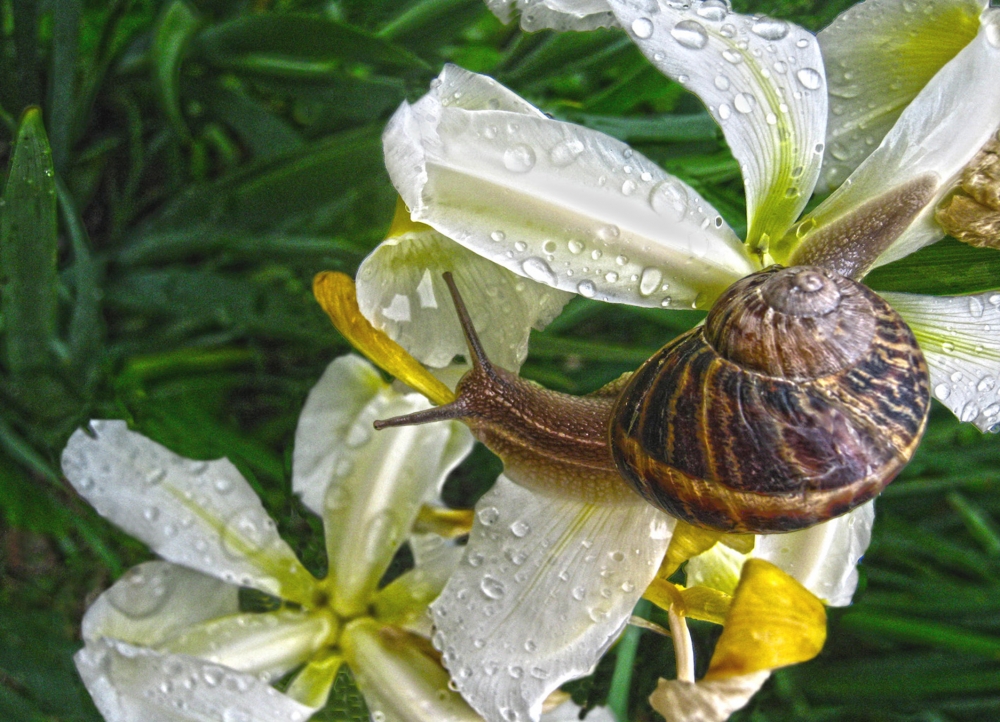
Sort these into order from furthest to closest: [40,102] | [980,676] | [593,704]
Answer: [980,676], [40,102], [593,704]

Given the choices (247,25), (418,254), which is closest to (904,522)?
(418,254)

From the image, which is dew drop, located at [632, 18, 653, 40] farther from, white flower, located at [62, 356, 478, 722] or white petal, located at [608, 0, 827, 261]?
white flower, located at [62, 356, 478, 722]

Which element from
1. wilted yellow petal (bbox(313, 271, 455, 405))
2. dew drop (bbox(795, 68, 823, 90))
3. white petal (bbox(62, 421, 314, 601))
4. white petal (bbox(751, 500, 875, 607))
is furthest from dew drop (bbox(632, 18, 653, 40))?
white petal (bbox(62, 421, 314, 601))

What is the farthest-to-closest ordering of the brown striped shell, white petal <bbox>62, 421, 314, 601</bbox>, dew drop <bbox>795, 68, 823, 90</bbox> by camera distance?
white petal <bbox>62, 421, 314, 601</bbox> < dew drop <bbox>795, 68, 823, 90</bbox> < the brown striped shell

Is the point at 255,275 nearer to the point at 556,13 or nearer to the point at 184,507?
the point at 184,507

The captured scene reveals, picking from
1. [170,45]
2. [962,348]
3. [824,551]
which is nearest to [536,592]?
[824,551]

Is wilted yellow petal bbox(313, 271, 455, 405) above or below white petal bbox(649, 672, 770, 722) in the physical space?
above

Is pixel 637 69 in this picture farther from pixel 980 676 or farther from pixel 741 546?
pixel 980 676
